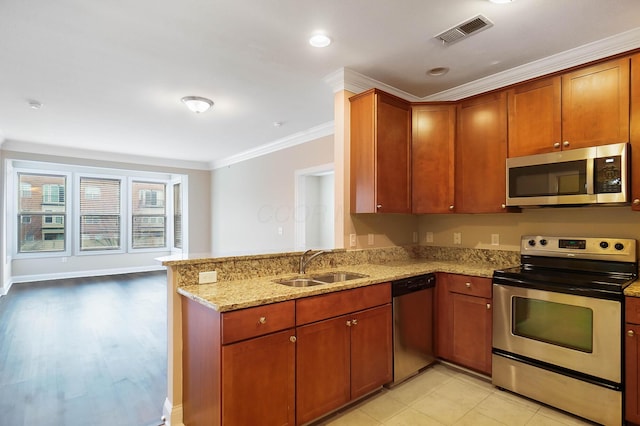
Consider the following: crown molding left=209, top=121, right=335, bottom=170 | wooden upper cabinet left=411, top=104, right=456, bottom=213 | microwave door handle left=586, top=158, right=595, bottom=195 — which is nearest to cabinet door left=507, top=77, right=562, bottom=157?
microwave door handle left=586, top=158, right=595, bottom=195

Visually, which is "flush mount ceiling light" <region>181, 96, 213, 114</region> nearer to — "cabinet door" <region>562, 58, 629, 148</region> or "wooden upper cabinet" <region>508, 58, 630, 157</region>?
"wooden upper cabinet" <region>508, 58, 630, 157</region>

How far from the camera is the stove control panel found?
236 cm

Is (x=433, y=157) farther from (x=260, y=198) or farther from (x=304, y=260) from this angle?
(x=260, y=198)

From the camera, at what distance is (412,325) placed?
2.71 m

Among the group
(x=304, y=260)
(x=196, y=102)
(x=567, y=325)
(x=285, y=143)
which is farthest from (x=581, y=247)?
(x=285, y=143)

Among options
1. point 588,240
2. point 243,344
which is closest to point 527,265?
point 588,240

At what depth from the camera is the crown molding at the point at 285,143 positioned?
4.80 m

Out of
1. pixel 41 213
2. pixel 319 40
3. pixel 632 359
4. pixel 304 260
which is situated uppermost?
pixel 319 40

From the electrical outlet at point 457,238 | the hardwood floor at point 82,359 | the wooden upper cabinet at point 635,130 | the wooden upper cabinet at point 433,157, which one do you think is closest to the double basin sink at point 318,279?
the wooden upper cabinet at point 433,157

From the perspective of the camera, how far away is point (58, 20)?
2221mm

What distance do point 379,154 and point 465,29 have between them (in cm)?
107

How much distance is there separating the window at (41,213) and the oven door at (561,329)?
8.28m

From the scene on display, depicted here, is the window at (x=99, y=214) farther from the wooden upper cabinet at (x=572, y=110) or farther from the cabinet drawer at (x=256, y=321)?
the wooden upper cabinet at (x=572, y=110)

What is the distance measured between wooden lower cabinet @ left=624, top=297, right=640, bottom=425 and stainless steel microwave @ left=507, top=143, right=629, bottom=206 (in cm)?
69
